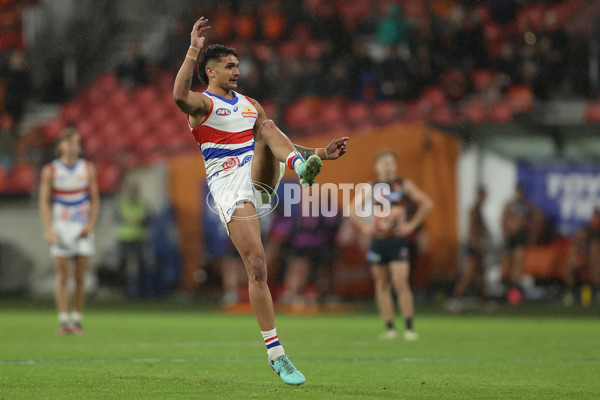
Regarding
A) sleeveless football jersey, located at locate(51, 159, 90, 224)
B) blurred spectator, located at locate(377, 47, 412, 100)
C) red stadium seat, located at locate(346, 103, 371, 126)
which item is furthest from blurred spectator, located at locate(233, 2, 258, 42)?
sleeveless football jersey, located at locate(51, 159, 90, 224)

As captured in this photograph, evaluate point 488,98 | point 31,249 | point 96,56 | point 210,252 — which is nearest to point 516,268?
point 488,98

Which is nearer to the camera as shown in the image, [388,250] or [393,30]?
[388,250]

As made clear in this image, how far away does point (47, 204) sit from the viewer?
41.4ft

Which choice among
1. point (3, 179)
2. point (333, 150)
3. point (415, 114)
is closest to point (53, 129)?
point (3, 179)

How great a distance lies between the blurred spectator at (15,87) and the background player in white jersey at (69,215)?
13.2 meters

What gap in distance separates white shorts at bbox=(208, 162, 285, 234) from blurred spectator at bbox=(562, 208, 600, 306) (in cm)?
1280

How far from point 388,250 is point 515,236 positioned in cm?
688

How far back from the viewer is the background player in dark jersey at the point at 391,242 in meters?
12.2

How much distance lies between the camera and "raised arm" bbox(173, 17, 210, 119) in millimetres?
7113

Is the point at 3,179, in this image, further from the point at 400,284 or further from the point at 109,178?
the point at 400,284

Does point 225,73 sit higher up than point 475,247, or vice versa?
point 225,73

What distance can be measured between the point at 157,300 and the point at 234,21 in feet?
31.2

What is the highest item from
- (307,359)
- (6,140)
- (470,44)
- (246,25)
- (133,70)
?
(246,25)

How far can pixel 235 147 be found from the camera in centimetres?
766
